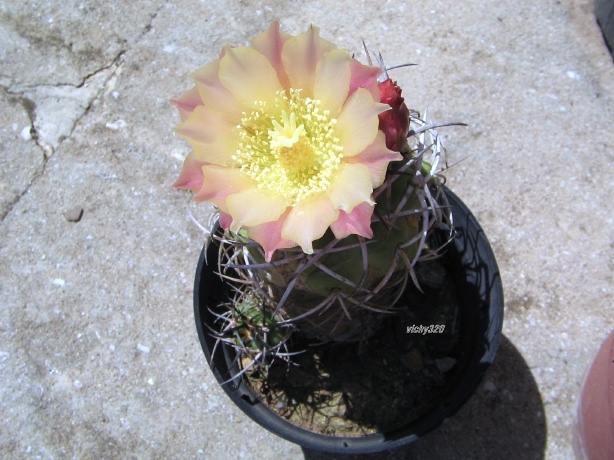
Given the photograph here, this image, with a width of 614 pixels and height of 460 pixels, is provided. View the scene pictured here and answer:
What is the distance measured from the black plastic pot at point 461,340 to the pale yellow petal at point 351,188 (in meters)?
0.52

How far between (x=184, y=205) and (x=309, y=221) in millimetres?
1071

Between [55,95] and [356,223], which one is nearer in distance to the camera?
[356,223]

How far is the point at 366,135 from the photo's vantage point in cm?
73

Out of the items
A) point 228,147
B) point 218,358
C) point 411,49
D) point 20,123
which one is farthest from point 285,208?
point 20,123

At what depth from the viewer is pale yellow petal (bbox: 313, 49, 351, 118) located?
73 centimetres

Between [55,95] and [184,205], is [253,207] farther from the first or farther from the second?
[55,95]

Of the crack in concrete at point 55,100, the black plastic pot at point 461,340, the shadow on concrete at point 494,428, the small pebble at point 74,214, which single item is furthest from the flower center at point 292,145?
the crack in concrete at point 55,100

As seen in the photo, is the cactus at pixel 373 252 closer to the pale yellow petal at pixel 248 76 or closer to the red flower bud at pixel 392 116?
the red flower bud at pixel 392 116

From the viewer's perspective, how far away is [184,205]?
1.76 m

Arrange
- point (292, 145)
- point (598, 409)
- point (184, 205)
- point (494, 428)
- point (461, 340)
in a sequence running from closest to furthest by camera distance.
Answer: point (292, 145) → point (598, 409) → point (461, 340) → point (494, 428) → point (184, 205)

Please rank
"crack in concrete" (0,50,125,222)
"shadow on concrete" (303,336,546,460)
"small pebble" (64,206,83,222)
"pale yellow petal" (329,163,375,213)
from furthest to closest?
"crack in concrete" (0,50,125,222)
"small pebble" (64,206,83,222)
"shadow on concrete" (303,336,546,460)
"pale yellow petal" (329,163,375,213)

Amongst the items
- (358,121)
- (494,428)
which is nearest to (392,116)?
(358,121)

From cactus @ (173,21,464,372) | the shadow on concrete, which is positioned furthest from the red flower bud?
the shadow on concrete

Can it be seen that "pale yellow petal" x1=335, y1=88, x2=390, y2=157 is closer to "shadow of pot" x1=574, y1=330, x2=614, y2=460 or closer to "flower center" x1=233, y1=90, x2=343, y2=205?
"flower center" x1=233, y1=90, x2=343, y2=205
